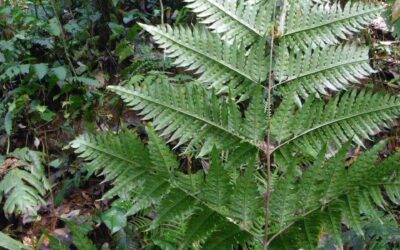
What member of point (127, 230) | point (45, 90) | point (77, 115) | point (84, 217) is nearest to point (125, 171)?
point (127, 230)

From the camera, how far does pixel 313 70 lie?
Answer: 0.96m

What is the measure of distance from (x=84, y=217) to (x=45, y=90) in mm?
1477

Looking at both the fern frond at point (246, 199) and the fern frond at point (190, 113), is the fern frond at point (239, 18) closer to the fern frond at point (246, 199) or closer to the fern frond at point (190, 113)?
the fern frond at point (190, 113)

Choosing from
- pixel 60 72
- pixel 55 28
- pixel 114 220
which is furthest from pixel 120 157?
pixel 55 28

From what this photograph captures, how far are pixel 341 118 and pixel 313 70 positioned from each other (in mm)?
117

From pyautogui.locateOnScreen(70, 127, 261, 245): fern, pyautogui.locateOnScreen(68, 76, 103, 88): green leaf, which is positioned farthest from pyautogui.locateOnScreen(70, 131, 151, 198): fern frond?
pyautogui.locateOnScreen(68, 76, 103, 88): green leaf

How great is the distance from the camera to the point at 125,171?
82 centimetres

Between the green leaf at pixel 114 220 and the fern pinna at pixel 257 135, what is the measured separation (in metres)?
1.50

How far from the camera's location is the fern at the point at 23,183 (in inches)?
106

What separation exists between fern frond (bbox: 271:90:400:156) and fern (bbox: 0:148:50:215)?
6.83ft

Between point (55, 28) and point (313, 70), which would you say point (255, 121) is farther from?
point (55, 28)

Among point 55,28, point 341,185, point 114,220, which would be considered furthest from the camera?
point 55,28

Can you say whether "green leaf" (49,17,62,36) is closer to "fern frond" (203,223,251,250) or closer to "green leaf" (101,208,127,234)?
"green leaf" (101,208,127,234)

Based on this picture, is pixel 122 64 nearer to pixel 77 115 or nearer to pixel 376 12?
pixel 77 115
